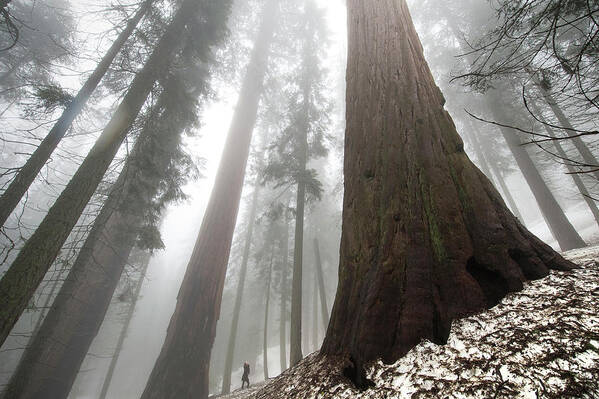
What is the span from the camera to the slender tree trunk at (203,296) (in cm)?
530

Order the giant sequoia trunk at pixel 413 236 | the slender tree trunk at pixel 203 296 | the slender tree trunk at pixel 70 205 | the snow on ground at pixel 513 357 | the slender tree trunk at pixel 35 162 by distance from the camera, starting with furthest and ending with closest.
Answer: the slender tree trunk at pixel 203 296 → the slender tree trunk at pixel 35 162 → the slender tree trunk at pixel 70 205 → the giant sequoia trunk at pixel 413 236 → the snow on ground at pixel 513 357

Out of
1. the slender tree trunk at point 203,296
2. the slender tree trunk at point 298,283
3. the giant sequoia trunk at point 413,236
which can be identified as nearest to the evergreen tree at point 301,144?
the slender tree trunk at point 298,283

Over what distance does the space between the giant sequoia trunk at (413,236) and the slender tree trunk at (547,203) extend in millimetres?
7880

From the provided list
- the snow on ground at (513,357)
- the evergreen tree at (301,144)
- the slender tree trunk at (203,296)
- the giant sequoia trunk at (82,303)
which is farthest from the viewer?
the evergreen tree at (301,144)

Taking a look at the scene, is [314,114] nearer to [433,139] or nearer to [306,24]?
[306,24]

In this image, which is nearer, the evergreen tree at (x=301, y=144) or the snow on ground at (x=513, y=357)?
the snow on ground at (x=513, y=357)

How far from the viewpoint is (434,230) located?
163 centimetres

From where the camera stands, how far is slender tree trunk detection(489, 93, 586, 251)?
8.12 metres

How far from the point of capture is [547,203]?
338 inches

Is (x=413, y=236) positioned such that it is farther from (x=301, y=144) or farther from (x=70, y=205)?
(x=301, y=144)

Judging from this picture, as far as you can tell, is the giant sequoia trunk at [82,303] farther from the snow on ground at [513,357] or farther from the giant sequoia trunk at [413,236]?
the snow on ground at [513,357]

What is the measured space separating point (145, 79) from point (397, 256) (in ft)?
17.1

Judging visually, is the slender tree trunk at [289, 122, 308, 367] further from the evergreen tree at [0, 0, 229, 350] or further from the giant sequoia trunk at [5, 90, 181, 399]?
the evergreen tree at [0, 0, 229, 350]

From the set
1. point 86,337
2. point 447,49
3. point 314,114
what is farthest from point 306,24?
point 86,337
